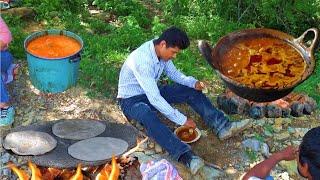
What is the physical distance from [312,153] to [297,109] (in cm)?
284

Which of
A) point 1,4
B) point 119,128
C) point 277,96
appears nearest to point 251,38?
point 277,96

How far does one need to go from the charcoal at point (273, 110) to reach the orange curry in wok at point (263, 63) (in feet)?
1.78

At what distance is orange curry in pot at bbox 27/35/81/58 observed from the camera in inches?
236

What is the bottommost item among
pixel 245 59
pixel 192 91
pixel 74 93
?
pixel 74 93

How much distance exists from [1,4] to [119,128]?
367cm

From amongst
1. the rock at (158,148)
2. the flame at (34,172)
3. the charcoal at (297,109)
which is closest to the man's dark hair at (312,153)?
the flame at (34,172)

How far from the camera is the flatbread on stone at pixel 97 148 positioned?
438 centimetres

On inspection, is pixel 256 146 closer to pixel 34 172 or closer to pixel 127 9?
pixel 34 172

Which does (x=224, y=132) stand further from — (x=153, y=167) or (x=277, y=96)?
(x=153, y=167)

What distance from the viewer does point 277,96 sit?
5.46m

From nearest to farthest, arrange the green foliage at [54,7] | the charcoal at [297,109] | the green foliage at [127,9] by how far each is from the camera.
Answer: the charcoal at [297,109] → the green foliage at [54,7] → the green foliage at [127,9]

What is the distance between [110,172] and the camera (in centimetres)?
434

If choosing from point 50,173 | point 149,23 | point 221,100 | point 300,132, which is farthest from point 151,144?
point 149,23

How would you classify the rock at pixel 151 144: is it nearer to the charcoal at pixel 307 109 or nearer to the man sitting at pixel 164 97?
the man sitting at pixel 164 97
